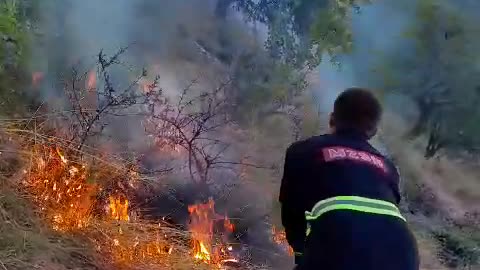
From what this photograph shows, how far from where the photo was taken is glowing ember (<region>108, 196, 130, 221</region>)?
164 inches

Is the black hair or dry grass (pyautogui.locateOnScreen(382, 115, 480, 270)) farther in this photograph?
dry grass (pyautogui.locateOnScreen(382, 115, 480, 270))

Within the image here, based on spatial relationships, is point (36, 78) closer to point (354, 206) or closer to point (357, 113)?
point (357, 113)

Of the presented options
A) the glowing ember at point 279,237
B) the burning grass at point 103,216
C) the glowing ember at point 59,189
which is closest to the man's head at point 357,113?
the burning grass at point 103,216

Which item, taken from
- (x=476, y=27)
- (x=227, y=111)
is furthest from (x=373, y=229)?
(x=476, y=27)

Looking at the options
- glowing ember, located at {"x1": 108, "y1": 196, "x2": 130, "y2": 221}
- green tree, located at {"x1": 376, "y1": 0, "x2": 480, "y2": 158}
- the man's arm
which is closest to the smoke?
glowing ember, located at {"x1": 108, "y1": 196, "x2": 130, "y2": 221}

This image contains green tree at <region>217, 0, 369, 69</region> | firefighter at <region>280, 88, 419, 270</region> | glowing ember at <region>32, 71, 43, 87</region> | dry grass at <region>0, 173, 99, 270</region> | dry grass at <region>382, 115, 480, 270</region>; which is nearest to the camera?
firefighter at <region>280, 88, 419, 270</region>

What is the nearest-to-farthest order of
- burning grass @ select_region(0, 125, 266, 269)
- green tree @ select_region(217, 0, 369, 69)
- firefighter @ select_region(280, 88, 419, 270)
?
firefighter @ select_region(280, 88, 419, 270) → burning grass @ select_region(0, 125, 266, 269) → green tree @ select_region(217, 0, 369, 69)

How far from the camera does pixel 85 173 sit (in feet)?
13.3

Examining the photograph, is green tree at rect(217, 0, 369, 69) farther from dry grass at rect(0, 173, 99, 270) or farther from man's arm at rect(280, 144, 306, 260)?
man's arm at rect(280, 144, 306, 260)

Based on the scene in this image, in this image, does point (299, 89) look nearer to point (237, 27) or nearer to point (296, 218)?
point (237, 27)

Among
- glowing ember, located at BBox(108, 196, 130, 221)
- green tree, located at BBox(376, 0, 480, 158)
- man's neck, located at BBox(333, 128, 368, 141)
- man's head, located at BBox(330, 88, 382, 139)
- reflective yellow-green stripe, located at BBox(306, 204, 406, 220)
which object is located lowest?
reflective yellow-green stripe, located at BBox(306, 204, 406, 220)

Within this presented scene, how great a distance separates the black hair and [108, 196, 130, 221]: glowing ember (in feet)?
7.00

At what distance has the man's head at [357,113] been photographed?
2.47 meters

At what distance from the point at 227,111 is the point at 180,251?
226cm
